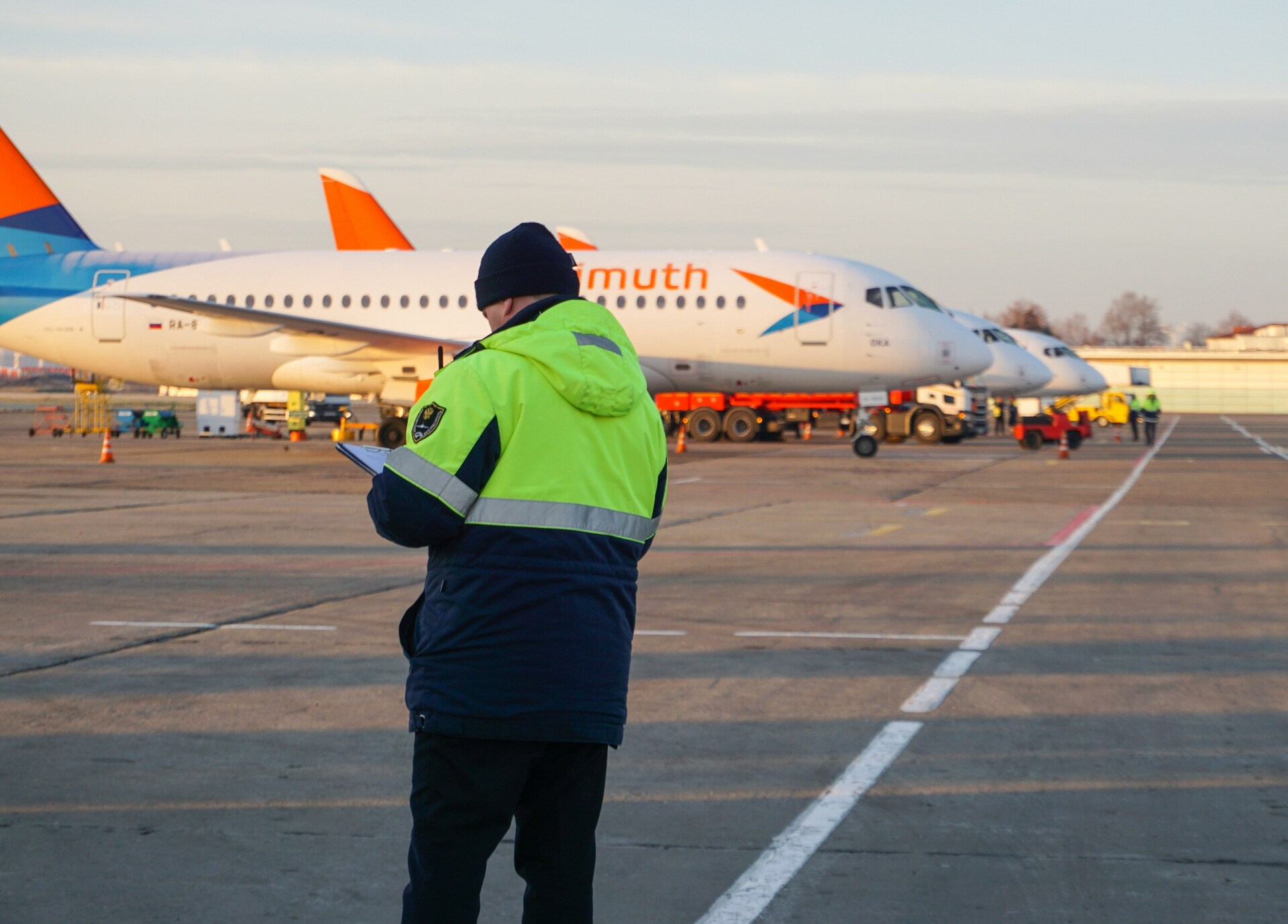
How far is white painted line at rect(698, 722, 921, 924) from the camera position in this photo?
14.2 feet

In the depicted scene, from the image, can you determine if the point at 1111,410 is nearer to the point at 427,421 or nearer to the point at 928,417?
the point at 928,417

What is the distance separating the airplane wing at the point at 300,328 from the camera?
90.2ft

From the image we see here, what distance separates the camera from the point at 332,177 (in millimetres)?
42750

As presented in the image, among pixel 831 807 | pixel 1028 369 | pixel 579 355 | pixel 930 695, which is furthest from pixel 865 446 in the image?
pixel 579 355

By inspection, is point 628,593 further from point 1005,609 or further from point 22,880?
point 1005,609

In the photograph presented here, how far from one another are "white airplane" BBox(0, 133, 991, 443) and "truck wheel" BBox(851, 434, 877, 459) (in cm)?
109

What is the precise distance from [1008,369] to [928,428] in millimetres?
5998

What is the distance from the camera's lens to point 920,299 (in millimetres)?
30422

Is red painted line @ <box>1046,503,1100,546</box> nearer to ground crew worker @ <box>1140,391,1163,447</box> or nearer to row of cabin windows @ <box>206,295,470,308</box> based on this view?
row of cabin windows @ <box>206,295,470,308</box>

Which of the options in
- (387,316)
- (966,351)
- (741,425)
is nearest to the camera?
(966,351)

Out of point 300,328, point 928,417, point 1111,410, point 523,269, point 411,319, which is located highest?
point 411,319

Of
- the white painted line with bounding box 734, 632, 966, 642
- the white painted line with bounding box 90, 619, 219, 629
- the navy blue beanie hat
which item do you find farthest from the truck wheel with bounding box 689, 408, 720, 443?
the navy blue beanie hat

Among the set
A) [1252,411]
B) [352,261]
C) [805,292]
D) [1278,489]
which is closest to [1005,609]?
[1278,489]

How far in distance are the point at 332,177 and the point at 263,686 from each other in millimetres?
37160
